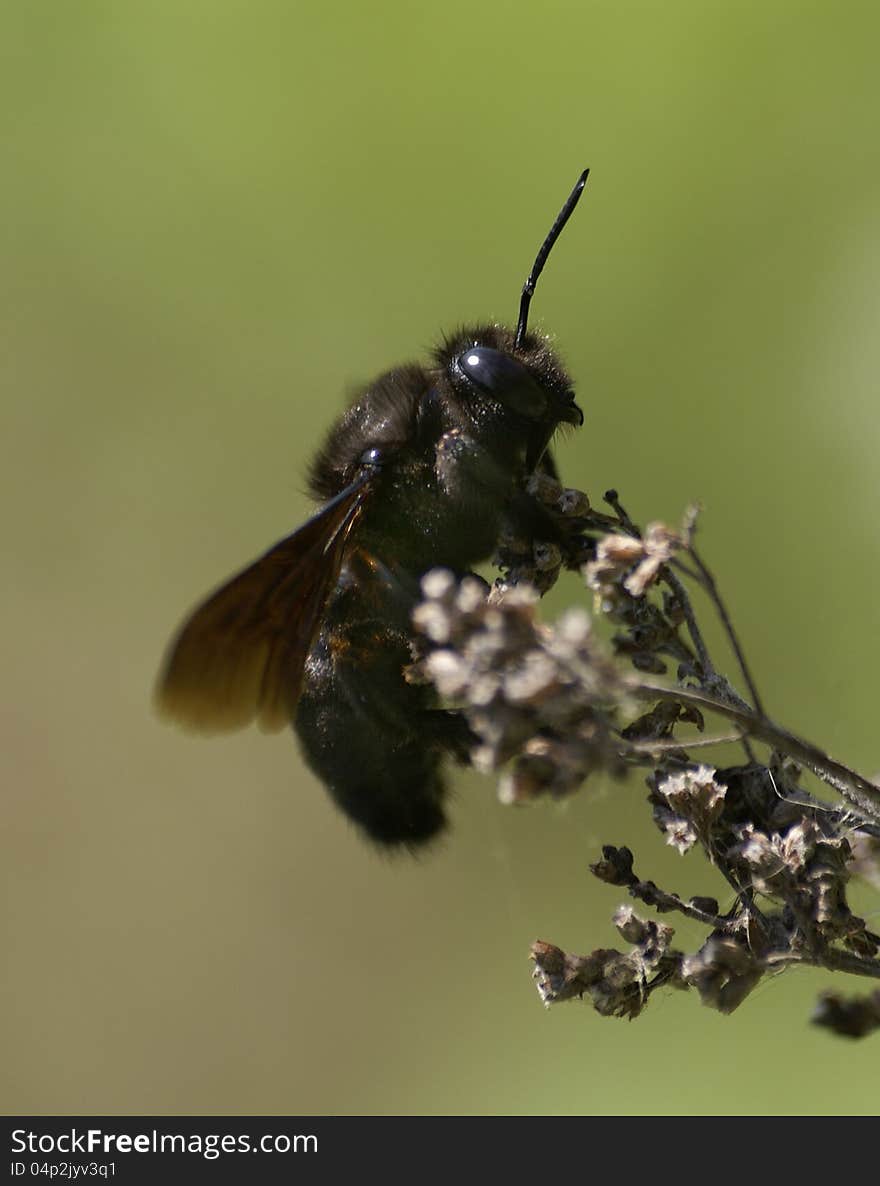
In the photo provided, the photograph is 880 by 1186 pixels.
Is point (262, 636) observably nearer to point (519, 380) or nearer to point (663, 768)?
point (519, 380)

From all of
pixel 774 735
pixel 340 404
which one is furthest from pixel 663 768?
pixel 340 404

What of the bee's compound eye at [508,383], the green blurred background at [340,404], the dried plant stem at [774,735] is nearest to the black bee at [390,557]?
the bee's compound eye at [508,383]

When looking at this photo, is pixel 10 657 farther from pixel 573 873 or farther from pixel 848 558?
pixel 848 558

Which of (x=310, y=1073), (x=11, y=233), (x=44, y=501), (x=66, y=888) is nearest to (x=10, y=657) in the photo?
(x=44, y=501)

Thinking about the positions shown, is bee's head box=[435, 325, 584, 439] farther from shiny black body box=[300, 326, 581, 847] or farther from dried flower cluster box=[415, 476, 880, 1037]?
dried flower cluster box=[415, 476, 880, 1037]

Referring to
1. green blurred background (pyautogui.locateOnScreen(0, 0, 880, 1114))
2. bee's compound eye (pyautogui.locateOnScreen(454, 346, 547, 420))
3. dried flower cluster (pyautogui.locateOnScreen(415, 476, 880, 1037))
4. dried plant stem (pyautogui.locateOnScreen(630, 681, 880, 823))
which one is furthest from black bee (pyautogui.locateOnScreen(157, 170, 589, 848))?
green blurred background (pyautogui.locateOnScreen(0, 0, 880, 1114))

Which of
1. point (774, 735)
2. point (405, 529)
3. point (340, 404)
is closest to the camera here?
point (774, 735)

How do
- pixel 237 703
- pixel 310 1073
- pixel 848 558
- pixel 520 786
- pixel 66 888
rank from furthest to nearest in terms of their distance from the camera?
pixel 66 888, pixel 310 1073, pixel 848 558, pixel 237 703, pixel 520 786

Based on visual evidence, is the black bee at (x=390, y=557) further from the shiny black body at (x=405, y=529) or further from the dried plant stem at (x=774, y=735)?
the dried plant stem at (x=774, y=735)
